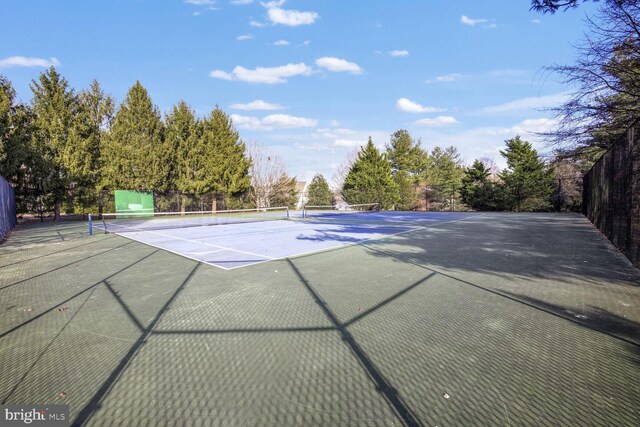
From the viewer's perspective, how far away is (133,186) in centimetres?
2412

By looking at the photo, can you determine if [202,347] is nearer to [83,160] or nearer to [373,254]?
[373,254]

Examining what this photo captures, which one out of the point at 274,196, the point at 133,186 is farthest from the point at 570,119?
the point at 274,196

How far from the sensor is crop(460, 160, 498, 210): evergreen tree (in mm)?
29391

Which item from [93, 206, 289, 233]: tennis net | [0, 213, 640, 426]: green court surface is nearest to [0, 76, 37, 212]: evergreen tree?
[93, 206, 289, 233]: tennis net

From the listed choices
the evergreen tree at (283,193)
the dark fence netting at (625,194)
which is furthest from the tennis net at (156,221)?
the dark fence netting at (625,194)

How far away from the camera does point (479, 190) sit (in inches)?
1177

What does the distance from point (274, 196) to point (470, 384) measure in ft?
124

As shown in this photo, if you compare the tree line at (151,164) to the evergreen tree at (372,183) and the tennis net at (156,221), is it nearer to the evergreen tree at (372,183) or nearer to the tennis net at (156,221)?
the evergreen tree at (372,183)

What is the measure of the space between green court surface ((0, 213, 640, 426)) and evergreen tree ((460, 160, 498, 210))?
83.3 ft

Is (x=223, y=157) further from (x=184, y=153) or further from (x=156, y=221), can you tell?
(x=156, y=221)

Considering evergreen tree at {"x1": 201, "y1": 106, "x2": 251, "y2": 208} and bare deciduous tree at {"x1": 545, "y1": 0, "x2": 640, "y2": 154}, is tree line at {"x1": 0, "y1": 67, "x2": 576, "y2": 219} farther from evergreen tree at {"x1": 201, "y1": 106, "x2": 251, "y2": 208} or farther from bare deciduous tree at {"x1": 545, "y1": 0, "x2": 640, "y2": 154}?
bare deciduous tree at {"x1": 545, "y1": 0, "x2": 640, "y2": 154}

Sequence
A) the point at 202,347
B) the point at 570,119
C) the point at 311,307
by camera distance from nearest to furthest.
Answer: the point at 202,347 → the point at 311,307 → the point at 570,119

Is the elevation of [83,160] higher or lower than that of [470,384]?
higher

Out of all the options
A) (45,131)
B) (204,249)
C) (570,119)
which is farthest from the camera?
(45,131)
